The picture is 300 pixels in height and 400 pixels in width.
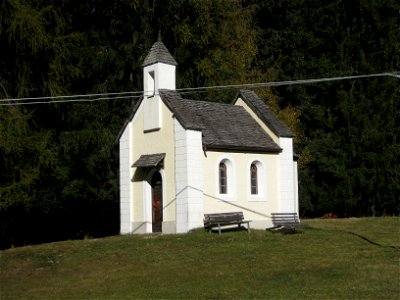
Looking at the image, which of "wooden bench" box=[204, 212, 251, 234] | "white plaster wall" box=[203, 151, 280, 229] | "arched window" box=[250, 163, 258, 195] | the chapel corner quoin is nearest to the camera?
"wooden bench" box=[204, 212, 251, 234]

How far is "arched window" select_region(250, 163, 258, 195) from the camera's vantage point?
101 feet

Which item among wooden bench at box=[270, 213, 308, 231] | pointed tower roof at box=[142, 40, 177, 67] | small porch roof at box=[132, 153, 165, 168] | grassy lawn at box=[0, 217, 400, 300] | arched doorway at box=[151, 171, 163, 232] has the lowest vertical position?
grassy lawn at box=[0, 217, 400, 300]

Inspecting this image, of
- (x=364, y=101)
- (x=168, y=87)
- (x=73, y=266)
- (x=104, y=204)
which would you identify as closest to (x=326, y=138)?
(x=364, y=101)

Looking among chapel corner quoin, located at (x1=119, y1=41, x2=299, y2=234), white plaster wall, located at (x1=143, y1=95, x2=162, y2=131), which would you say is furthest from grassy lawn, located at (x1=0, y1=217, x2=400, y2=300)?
white plaster wall, located at (x1=143, y1=95, x2=162, y2=131)

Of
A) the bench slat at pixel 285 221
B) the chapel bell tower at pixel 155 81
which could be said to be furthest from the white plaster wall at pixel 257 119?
the chapel bell tower at pixel 155 81

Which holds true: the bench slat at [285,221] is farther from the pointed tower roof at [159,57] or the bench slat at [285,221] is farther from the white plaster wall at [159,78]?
the pointed tower roof at [159,57]

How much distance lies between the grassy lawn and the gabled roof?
5.76 meters

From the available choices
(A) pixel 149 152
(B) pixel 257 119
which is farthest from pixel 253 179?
(A) pixel 149 152

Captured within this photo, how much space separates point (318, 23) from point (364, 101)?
7.24 meters

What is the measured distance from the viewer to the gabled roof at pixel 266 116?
31.8 metres

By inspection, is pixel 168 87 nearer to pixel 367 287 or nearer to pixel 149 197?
pixel 149 197

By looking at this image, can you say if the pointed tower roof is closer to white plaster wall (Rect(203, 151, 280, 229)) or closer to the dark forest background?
the dark forest background

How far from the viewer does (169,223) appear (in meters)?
28.4

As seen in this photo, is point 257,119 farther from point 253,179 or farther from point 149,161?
point 149,161
